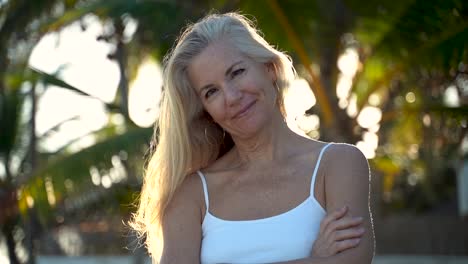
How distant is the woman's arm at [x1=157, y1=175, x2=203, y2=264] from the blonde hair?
0.03m

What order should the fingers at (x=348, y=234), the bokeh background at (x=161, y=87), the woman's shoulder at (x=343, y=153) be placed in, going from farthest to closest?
the bokeh background at (x=161, y=87)
the woman's shoulder at (x=343, y=153)
the fingers at (x=348, y=234)

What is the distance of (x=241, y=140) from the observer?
11.0 ft

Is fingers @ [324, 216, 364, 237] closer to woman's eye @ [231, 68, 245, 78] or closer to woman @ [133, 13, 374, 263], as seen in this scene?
woman @ [133, 13, 374, 263]

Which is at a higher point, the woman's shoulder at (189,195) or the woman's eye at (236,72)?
the woman's eye at (236,72)

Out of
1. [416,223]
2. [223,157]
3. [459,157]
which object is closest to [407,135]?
[416,223]

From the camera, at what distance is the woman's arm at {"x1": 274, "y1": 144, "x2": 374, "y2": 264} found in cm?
307

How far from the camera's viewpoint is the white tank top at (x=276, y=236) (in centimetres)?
313

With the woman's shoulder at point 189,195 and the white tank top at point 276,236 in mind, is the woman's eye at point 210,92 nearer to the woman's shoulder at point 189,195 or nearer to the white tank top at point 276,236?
the woman's shoulder at point 189,195

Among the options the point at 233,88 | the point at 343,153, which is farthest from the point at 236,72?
the point at 343,153

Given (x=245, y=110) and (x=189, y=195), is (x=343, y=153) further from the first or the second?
(x=189, y=195)

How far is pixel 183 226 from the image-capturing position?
3283 mm

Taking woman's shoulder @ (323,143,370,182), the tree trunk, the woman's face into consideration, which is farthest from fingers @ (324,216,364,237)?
the tree trunk

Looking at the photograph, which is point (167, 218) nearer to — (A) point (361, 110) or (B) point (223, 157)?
(B) point (223, 157)

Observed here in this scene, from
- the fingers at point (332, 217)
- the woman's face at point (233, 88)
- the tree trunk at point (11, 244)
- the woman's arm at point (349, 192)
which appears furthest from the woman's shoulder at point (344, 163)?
the tree trunk at point (11, 244)
